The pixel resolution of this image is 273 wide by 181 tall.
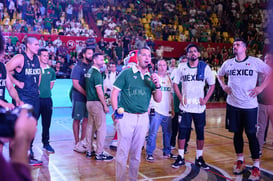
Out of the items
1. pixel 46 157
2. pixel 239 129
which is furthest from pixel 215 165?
pixel 46 157

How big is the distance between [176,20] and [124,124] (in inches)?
655

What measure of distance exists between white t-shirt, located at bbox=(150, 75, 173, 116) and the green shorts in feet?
4.51

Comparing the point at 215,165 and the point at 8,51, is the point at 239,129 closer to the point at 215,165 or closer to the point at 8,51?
the point at 215,165

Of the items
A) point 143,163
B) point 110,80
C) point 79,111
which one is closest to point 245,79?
point 143,163

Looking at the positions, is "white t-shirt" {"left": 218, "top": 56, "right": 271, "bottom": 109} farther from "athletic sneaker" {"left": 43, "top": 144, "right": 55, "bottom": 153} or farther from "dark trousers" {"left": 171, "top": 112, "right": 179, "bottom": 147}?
"athletic sneaker" {"left": 43, "top": 144, "right": 55, "bottom": 153}

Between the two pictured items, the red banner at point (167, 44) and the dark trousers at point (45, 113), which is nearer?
the dark trousers at point (45, 113)

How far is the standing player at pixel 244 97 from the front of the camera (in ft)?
14.0

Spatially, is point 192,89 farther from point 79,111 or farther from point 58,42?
point 58,42

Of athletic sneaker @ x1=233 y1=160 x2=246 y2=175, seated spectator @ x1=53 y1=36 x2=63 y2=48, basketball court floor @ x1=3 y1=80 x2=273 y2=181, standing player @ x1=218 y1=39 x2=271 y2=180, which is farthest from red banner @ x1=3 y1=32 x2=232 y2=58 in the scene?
athletic sneaker @ x1=233 y1=160 x2=246 y2=175

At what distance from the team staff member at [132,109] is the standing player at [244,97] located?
154cm

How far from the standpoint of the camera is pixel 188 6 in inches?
814

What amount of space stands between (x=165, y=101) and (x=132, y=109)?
1754mm

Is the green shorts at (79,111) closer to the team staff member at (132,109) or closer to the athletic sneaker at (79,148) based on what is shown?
the athletic sneaker at (79,148)

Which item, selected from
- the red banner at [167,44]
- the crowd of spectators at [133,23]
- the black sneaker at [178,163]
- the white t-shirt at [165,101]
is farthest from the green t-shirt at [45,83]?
the red banner at [167,44]
